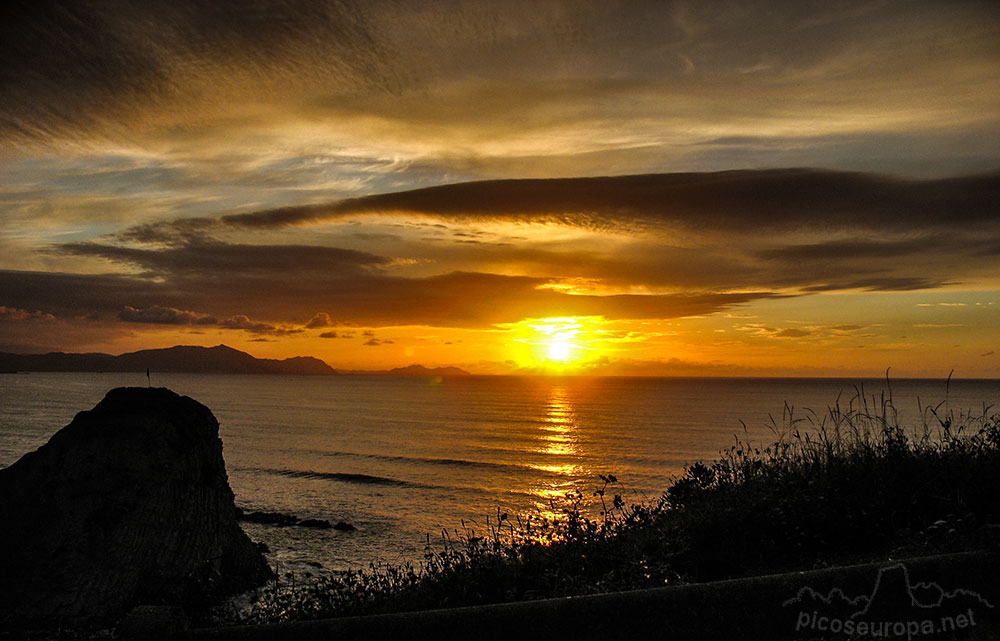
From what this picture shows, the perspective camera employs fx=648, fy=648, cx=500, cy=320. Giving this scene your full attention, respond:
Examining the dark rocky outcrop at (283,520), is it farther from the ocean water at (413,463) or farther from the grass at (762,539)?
the grass at (762,539)

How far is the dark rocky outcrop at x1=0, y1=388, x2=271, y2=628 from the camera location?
449 inches

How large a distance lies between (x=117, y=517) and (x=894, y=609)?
42.5 feet

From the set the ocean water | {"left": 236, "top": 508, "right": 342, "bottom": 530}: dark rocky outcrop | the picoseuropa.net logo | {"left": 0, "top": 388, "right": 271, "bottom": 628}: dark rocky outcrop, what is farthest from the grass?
{"left": 236, "top": 508, "right": 342, "bottom": 530}: dark rocky outcrop

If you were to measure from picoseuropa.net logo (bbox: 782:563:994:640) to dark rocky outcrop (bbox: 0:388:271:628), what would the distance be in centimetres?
869

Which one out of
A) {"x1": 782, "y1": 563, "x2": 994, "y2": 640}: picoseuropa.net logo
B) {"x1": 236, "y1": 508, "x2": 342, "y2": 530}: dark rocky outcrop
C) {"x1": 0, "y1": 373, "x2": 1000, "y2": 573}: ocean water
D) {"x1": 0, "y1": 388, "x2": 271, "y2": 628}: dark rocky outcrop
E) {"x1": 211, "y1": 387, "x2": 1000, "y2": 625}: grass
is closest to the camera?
{"x1": 782, "y1": 563, "x2": 994, "y2": 640}: picoseuropa.net logo

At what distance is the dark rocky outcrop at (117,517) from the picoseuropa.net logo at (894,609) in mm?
8686

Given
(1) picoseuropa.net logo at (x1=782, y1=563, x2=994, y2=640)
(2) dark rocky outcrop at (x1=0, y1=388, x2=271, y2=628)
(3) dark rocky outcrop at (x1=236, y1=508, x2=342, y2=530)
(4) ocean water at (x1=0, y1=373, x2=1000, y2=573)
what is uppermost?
(1) picoseuropa.net logo at (x1=782, y1=563, x2=994, y2=640)

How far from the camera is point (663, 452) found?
47.3m

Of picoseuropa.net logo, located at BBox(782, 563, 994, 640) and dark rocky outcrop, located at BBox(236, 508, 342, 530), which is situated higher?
picoseuropa.net logo, located at BBox(782, 563, 994, 640)

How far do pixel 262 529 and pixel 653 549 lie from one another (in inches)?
656

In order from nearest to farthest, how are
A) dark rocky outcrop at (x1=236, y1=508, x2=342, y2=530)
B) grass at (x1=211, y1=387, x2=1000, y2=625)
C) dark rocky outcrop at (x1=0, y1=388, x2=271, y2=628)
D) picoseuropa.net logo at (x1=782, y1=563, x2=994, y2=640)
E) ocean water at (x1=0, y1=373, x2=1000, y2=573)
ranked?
picoseuropa.net logo at (x1=782, y1=563, x2=994, y2=640), grass at (x1=211, y1=387, x2=1000, y2=625), dark rocky outcrop at (x1=0, y1=388, x2=271, y2=628), ocean water at (x1=0, y1=373, x2=1000, y2=573), dark rocky outcrop at (x1=236, y1=508, x2=342, y2=530)

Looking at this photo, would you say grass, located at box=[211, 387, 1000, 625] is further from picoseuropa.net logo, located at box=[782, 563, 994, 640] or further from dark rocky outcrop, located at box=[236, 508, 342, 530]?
dark rocky outcrop, located at box=[236, 508, 342, 530]

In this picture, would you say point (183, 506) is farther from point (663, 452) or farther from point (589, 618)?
point (663, 452)

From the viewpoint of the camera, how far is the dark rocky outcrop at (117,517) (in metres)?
11.4
